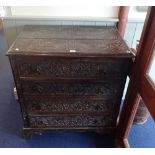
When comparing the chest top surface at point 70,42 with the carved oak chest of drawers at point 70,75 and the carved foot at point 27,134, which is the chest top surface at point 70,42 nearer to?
A: the carved oak chest of drawers at point 70,75

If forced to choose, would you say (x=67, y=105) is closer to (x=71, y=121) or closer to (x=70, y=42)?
(x=71, y=121)

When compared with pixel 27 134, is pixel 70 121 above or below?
above

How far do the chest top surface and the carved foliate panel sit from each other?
61 mm

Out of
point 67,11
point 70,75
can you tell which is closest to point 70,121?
point 70,75

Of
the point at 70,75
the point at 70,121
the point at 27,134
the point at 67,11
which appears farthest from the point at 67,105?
the point at 67,11

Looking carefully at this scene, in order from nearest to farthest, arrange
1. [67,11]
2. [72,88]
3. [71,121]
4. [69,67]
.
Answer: [69,67]
[72,88]
[71,121]
[67,11]

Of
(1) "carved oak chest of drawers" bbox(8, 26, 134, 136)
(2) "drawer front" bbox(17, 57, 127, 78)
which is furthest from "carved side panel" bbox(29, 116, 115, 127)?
(2) "drawer front" bbox(17, 57, 127, 78)

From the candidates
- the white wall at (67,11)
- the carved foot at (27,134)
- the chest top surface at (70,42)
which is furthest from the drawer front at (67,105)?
the white wall at (67,11)

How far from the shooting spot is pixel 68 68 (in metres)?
1.18

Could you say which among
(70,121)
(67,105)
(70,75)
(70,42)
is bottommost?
(70,121)

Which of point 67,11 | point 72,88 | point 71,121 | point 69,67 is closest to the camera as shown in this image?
point 69,67

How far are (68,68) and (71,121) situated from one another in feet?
1.57

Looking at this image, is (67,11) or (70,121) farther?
(67,11)
